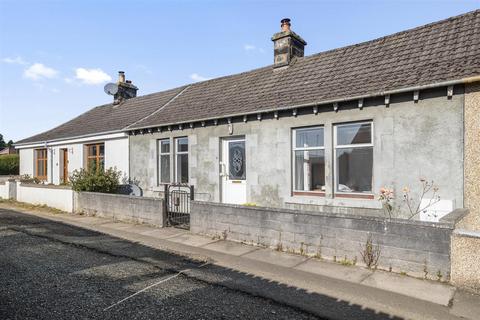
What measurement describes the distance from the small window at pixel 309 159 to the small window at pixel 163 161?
5681 mm

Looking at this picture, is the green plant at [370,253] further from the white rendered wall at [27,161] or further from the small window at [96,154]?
the white rendered wall at [27,161]

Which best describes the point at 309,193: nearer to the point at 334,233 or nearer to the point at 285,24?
the point at 334,233

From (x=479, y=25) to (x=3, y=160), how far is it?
4171 centimetres

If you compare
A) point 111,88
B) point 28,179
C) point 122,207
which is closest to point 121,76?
point 111,88

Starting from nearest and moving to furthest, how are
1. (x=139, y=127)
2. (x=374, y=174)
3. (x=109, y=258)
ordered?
(x=109, y=258)
(x=374, y=174)
(x=139, y=127)

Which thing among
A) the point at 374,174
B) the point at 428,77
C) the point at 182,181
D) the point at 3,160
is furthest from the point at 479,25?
the point at 3,160

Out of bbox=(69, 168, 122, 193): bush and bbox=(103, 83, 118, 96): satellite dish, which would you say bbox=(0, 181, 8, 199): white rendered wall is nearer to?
bbox=(103, 83, 118, 96): satellite dish

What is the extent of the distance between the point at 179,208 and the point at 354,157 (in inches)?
233

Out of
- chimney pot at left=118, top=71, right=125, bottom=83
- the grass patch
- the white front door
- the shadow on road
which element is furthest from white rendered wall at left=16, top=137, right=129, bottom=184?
the shadow on road

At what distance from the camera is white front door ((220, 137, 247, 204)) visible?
1092 centimetres

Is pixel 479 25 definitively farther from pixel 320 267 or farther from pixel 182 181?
pixel 182 181

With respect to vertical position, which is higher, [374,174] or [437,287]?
[374,174]

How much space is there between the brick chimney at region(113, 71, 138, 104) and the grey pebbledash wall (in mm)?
13252

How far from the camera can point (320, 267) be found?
20.6ft
